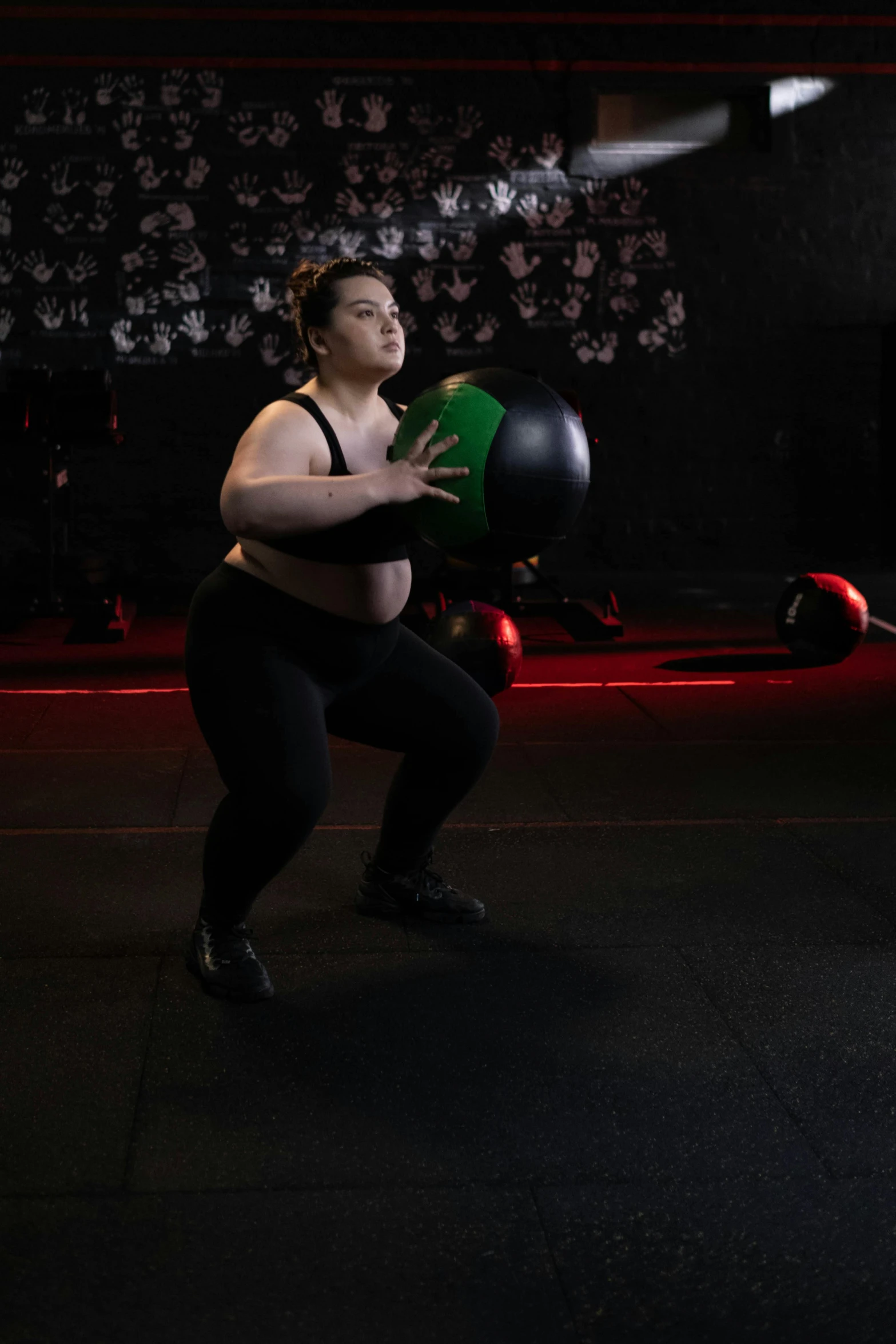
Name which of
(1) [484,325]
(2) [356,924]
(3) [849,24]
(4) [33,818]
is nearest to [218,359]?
(1) [484,325]

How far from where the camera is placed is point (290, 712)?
239cm

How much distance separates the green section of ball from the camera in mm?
2182

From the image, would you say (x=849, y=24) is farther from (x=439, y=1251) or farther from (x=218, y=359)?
(x=439, y=1251)

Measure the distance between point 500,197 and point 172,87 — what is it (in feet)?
6.91

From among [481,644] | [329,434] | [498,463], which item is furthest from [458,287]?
[498,463]

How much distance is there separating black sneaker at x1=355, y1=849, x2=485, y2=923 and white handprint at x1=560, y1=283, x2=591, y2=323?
6336 mm

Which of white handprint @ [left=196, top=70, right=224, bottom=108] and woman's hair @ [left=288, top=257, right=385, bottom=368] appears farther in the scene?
white handprint @ [left=196, top=70, right=224, bottom=108]

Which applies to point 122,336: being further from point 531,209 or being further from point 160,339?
point 531,209

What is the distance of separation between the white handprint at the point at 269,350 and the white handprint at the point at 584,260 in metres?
1.87

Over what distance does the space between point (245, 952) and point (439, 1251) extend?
0.91 metres

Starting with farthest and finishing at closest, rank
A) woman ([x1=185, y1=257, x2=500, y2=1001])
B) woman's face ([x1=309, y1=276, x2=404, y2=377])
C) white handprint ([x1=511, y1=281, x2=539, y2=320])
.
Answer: white handprint ([x1=511, y1=281, x2=539, y2=320])
woman's face ([x1=309, y1=276, x2=404, y2=377])
woman ([x1=185, y1=257, x2=500, y2=1001])

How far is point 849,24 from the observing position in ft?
27.8

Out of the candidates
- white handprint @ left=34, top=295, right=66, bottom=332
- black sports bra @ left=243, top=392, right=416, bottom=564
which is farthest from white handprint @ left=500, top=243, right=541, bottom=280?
black sports bra @ left=243, top=392, right=416, bottom=564

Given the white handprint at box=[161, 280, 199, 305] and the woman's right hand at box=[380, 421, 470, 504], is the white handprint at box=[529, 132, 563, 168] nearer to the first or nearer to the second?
the white handprint at box=[161, 280, 199, 305]
